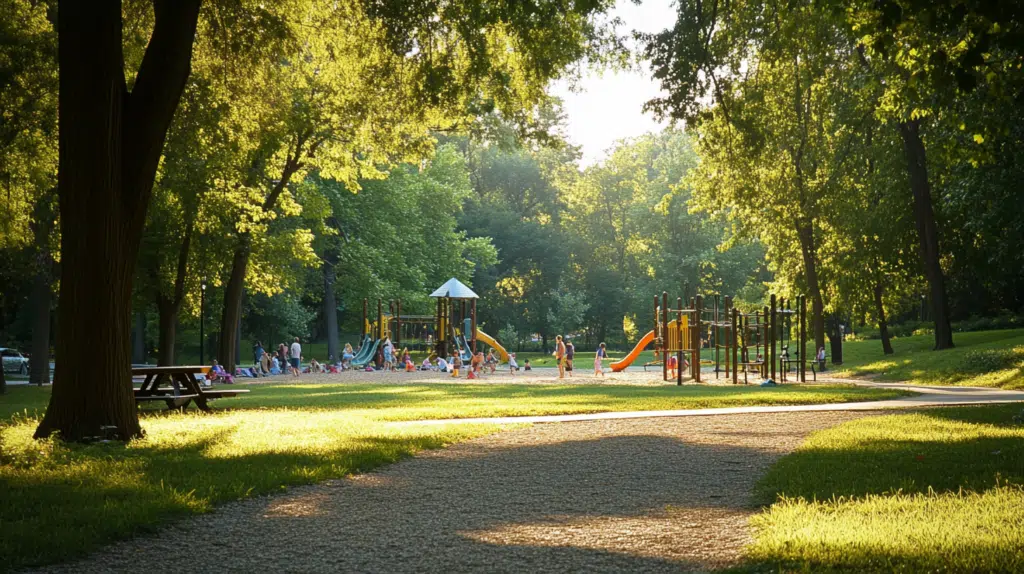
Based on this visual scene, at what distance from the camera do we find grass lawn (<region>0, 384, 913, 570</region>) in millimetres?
7273

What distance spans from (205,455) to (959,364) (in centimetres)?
2331

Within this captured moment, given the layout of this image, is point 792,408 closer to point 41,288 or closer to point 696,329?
point 696,329

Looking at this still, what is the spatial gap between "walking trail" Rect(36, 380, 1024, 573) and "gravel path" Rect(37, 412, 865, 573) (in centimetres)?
1

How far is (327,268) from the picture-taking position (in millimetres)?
56344

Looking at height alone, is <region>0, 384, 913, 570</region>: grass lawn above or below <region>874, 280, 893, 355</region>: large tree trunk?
below

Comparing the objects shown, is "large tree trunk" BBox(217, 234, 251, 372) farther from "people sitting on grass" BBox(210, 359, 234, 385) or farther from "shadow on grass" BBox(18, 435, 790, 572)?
"shadow on grass" BBox(18, 435, 790, 572)

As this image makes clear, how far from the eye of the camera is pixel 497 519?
25.4ft

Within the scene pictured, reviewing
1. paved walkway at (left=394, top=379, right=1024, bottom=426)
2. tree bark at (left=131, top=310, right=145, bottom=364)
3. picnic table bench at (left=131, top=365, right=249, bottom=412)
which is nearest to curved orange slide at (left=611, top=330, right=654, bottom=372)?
paved walkway at (left=394, top=379, right=1024, bottom=426)

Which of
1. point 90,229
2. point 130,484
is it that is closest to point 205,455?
point 130,484

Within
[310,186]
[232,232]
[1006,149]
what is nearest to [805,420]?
[1006,149]

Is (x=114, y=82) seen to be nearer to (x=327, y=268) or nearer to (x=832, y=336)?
(x=832, y=336)

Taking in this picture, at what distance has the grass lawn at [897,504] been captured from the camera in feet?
19.0

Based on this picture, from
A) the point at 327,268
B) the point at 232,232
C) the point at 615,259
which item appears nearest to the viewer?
the point at 232,232

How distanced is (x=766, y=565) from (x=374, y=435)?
843 cm
